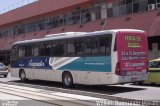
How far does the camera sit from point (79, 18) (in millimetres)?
40688

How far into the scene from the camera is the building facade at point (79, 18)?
3014cm

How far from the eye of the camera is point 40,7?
4872cm

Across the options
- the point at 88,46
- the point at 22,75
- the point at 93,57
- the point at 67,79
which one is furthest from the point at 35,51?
the point at 93,57

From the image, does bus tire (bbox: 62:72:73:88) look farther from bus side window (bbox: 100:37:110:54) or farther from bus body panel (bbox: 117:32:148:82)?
bus body panel (bbox: 117:32:148:82)

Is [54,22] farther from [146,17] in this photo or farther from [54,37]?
[54,37]

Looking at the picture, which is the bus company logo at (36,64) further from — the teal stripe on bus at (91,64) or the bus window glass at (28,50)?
the teal stripe on bus at (91,64)

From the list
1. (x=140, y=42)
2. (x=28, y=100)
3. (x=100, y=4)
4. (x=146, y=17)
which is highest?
(x=100, y=4)

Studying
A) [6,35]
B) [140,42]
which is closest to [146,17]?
A: [140,42]

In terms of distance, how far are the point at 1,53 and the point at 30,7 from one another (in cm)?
1796

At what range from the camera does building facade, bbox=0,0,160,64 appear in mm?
30141

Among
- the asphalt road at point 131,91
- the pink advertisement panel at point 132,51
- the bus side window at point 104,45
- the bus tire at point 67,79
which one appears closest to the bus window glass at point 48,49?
the bus tire at point 67,79

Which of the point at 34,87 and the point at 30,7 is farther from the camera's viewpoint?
the point at 30,7

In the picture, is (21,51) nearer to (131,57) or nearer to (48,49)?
(48,49)

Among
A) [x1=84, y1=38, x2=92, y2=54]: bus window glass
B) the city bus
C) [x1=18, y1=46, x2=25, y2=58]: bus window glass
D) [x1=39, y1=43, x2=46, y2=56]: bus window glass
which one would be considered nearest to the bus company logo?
the city bus
